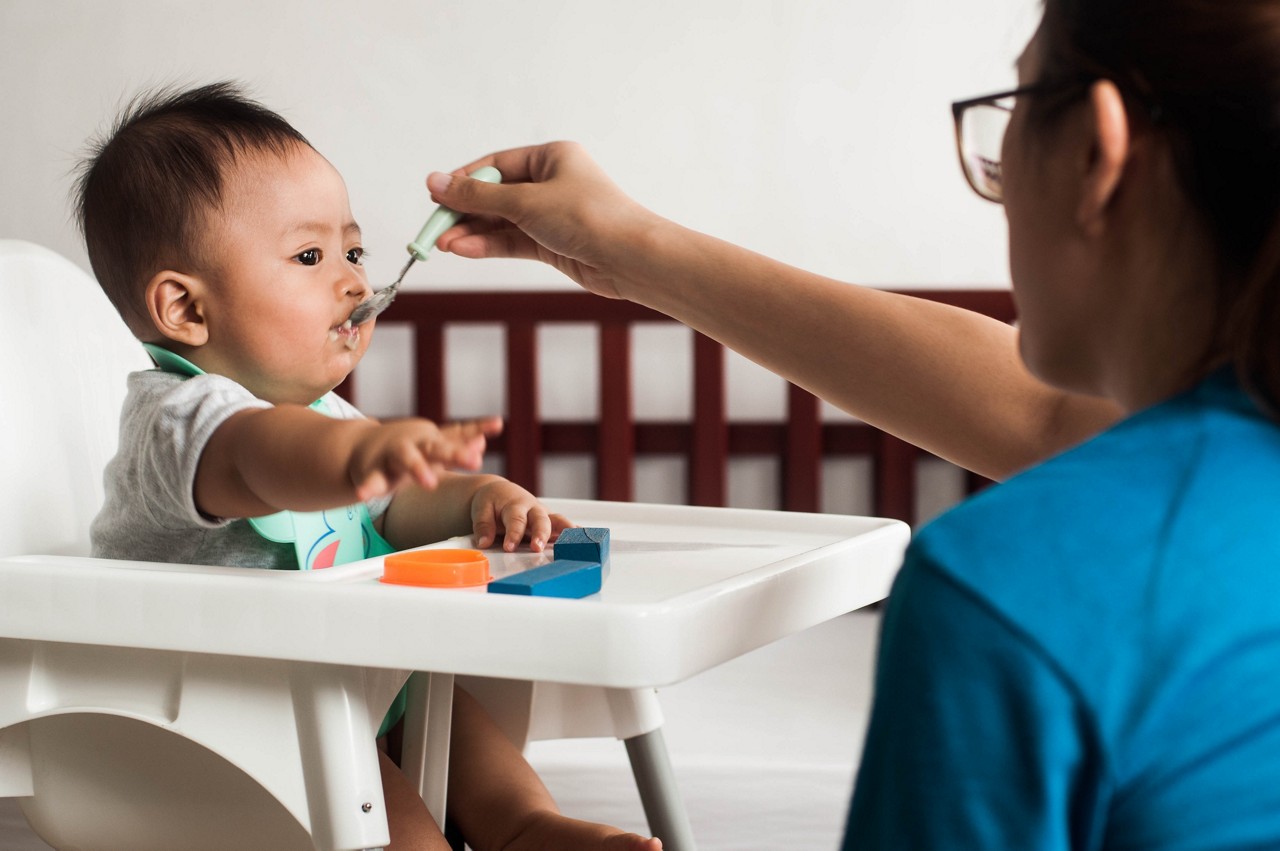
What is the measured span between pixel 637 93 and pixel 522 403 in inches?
18.0

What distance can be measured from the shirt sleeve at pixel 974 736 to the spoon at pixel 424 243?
497mm

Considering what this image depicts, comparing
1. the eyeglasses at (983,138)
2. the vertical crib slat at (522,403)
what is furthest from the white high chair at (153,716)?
the vertical crib slat at (522,403)

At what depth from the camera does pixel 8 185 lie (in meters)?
1.84

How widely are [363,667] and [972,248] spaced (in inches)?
52.8

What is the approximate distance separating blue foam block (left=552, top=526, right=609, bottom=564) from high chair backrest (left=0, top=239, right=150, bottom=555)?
1.23 ft

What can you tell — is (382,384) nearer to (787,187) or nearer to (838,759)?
(787,187)

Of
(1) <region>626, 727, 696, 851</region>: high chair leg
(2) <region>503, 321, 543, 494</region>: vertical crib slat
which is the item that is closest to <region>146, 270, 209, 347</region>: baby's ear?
(1) <region>626, 727, 696, 851</region>: high chair leg

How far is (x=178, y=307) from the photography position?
2.56ft

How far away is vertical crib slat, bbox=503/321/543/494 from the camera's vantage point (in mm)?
1641

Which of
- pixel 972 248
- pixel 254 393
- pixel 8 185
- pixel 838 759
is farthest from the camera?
pixel 8 185

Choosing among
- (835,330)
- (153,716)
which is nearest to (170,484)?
(153,716)

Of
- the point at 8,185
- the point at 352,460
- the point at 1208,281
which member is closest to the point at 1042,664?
the point at 1208,281

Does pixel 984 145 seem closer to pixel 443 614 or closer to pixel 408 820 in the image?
pixel 443 614

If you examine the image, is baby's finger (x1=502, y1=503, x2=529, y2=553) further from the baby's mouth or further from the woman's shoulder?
the woman's shoulder
